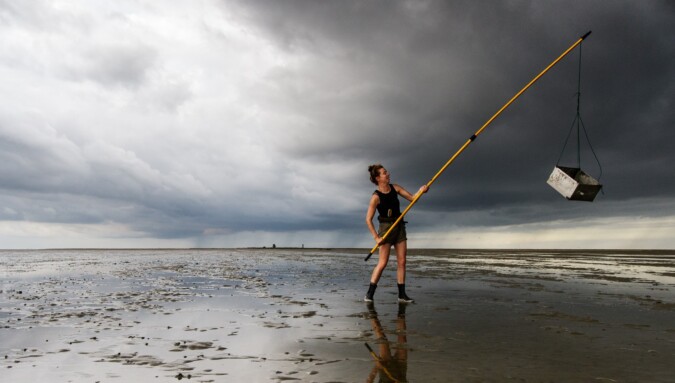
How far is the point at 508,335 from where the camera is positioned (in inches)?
226

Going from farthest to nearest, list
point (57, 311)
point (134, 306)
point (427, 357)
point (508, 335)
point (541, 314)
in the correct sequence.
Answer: point (134, 306) < point (57, 311) < point (541, 314) < point (508, 335) < point (427, 357)

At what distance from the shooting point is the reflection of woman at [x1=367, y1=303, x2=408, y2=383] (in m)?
3.88

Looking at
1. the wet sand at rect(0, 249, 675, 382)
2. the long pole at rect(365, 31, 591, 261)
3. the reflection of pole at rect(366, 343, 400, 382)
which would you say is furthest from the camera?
the long pole at rect(365, 31, 591, 261)

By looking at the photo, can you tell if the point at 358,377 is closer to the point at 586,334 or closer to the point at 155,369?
the point at 155,369

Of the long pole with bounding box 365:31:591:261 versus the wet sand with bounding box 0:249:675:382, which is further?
the long pole with bounding box 365:31:591:261

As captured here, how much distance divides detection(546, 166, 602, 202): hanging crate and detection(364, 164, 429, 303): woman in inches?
149

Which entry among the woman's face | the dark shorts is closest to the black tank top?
the dark shorts

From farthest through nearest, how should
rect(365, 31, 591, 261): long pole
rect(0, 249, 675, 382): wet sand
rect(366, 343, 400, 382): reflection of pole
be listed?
rect(365, 31, 591, 261): long pole < rect(0, 249, 675, 382): wet sand < rect(366, 343, 400, 382): reflection of pole

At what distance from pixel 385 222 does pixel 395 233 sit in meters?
0.35

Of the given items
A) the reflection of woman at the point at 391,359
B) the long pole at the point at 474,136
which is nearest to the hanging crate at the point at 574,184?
the long pole at the point at 474,136

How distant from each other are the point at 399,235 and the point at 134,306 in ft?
20.8

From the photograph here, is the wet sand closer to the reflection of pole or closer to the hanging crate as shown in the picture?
the reflection of pole

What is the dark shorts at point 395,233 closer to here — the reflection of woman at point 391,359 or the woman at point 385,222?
the woman at point 385,222

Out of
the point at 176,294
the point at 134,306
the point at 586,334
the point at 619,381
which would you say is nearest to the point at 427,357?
the point at 619,381
